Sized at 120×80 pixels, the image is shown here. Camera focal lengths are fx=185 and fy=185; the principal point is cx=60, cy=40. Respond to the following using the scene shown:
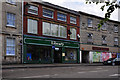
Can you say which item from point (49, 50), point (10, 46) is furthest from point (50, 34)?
point (10, 46)

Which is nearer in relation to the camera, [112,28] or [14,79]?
[14,79]

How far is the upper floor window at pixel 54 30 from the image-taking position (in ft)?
88.1

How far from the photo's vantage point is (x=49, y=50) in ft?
89.6

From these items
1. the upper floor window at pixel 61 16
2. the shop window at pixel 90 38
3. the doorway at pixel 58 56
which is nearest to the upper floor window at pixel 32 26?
the upper floor window at pixel 61 16

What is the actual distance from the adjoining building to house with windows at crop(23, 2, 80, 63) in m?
1.74

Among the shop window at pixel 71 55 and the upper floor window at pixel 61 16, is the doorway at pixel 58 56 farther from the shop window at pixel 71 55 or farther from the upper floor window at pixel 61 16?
the upper floor window at pixel 61 16

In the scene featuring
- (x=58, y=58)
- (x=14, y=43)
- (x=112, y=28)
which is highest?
(x=112, y=28)

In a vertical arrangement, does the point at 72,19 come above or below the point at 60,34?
above

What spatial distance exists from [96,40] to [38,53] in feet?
47.0

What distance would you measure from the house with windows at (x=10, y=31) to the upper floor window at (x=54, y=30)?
14.1 feet

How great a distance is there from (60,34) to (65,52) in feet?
10.2

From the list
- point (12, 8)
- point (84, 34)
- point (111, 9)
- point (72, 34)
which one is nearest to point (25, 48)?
point (12, 8)

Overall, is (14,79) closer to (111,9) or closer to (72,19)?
(111,9)

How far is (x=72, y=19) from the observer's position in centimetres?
3150
